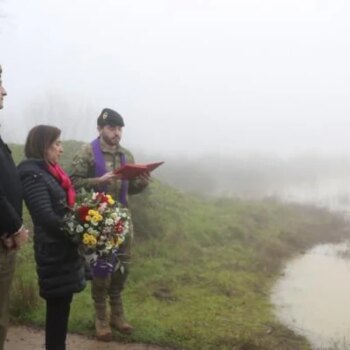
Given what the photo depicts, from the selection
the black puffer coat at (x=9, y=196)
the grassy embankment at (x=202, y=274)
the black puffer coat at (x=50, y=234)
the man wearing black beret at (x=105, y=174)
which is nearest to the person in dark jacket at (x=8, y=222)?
the black puffer coat at (x=9, y=196)

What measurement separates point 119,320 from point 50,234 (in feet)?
6.77

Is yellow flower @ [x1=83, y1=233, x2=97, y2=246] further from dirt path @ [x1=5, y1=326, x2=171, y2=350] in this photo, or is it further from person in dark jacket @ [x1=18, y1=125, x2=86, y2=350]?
dirt path @ [x1=5, y1=326, x2=171, y2=350]

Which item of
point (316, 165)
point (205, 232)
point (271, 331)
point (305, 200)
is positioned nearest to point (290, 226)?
point (205, 232)

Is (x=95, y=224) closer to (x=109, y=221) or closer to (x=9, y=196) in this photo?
(x=109, y=221)

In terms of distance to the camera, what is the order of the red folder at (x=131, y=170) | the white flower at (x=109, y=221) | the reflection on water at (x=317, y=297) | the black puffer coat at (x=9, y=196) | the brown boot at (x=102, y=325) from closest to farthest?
the black puffer coat at (x=9, y=196), the white flower at (x=109, y=221), the red folder at (x=131, y=170), the brown boot at (x=102, y=325), the reflection on water at (x=317, y=297)

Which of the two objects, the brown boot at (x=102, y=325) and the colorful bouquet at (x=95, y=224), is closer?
the colorful bouquet at (x=95, y=224)

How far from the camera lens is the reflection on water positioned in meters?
8.75

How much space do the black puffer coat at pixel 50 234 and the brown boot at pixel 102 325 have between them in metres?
1.40

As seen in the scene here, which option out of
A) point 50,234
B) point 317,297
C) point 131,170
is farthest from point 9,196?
point 317,297

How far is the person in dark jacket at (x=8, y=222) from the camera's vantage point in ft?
11.9

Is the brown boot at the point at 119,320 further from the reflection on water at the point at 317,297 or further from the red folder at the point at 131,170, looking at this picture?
the reflection on water at the point at 317,297

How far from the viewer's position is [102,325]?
5.86m

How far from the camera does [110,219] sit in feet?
14.6

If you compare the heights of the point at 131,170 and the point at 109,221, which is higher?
the point at 131,170
